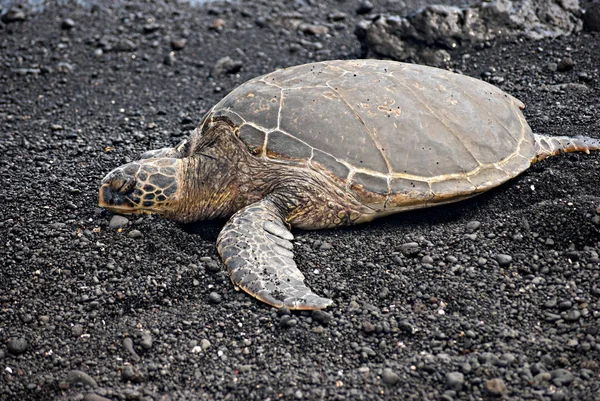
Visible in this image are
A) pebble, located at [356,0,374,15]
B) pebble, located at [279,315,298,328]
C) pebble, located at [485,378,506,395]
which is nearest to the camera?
pebble, located at [485,378,506,395]

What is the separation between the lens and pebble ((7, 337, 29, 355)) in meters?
3.27

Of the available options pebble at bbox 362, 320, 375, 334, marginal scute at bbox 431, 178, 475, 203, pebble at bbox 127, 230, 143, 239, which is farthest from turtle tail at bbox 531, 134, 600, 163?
pebble at bbox 127, 230, 143, 239

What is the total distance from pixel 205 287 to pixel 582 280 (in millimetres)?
2129

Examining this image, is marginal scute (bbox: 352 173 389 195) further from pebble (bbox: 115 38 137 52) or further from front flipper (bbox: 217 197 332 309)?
pebble (bbox: 115 38 137 52)

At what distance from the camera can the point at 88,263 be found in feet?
13.0

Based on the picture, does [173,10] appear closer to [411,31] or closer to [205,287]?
[411,31]

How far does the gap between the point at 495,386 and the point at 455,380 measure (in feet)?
0.57

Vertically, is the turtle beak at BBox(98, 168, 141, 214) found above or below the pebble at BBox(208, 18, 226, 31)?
above

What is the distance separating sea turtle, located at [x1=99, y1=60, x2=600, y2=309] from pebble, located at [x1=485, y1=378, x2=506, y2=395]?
1.47 meters

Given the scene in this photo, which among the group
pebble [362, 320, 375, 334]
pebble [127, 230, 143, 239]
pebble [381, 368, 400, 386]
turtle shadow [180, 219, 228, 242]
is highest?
pebble [381, 368, 400, 386]

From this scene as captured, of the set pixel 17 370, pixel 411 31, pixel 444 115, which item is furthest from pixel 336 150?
pixel 411 31

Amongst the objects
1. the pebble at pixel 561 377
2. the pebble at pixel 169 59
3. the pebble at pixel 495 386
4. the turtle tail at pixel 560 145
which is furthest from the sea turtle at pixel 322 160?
the pebble at pixel 169 59

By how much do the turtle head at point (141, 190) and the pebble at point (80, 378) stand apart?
1488 millimetres

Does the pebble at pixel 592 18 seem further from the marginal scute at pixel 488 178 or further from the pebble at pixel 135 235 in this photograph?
the pebble at pixel 135 235
